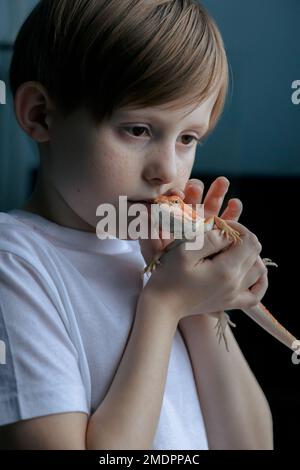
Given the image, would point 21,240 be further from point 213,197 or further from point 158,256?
point 213,197

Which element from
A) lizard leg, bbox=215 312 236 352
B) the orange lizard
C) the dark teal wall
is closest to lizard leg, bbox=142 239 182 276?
the orange lizard

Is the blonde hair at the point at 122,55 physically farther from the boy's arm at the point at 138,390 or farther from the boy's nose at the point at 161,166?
the boy's arm at the point at 138,390

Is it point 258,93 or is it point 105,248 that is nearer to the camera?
point 105,248

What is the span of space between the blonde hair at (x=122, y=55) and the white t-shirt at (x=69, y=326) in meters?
0.15

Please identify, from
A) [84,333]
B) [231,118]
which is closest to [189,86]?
[84,333]

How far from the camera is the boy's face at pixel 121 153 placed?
28.6 inches

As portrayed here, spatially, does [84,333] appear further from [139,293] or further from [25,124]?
[25,124]

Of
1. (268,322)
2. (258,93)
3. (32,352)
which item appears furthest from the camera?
(258,93)

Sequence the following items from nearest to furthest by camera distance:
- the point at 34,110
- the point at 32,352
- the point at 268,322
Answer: the point at 32,352 < the point at 34,110 < the point at 268,322

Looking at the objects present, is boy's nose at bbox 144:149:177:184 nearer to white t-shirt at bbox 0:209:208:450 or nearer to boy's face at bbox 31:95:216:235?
boy's face at bbox 31:95:216:235

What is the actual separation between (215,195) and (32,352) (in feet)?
1.05

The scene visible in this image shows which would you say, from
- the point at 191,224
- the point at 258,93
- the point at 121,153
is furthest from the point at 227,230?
the point at 258,93

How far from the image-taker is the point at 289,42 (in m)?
1.89

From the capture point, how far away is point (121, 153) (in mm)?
726
